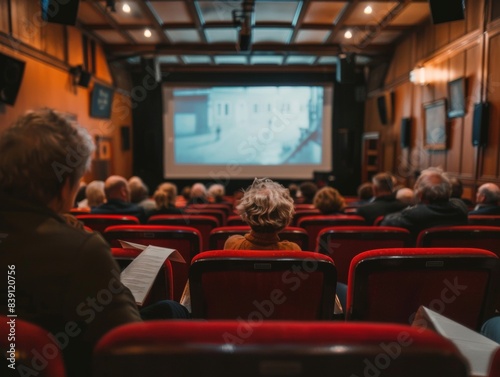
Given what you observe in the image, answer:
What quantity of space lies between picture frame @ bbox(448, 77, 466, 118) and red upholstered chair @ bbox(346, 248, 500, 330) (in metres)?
4.90

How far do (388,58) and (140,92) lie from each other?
677cm

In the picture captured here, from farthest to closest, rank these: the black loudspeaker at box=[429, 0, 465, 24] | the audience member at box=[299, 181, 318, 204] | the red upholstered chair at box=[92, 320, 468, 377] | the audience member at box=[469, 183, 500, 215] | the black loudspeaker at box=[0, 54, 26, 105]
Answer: the audience member at box=[299, 181, 318, 204], the black loudspeaker at box=[0, 54, 26, 105], the black loudspeaker at box=[429, 0, 465, 24], the audience member at box=[469, 183, 500, 215], the red upholstered chair at box=[92, 320, 468, 377]

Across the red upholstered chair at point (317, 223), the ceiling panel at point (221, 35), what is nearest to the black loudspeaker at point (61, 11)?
the red upholstered chair at point (317, 223)

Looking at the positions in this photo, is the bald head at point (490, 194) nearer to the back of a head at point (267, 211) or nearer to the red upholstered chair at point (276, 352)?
the back of a head at point (267, 211)

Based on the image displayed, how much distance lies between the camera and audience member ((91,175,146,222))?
3182 millimetres

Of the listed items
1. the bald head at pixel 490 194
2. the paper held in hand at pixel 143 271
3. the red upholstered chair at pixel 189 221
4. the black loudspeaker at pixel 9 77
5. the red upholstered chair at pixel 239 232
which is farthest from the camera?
the black loudspeaker at pixel 9 77

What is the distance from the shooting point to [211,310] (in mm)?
1385

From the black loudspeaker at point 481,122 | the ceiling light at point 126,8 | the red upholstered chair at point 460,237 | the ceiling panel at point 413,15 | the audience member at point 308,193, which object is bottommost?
the audience member at point 308,193

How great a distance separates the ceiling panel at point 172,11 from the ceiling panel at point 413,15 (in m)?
3.89

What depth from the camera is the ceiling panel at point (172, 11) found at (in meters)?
6.35

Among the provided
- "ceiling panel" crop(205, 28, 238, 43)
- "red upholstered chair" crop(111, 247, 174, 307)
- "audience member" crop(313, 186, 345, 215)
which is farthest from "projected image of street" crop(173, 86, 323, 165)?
"red upholstered chair" crop(111, 247, 174, 307)

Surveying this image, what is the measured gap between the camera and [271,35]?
8.11 metres

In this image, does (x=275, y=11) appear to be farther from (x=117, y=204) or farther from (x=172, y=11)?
(x=117, y=204)

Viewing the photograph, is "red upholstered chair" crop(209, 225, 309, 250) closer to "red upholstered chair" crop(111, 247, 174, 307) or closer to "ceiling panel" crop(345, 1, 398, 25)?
"red upholstered chair" crop(111, 247, 174, 307)
